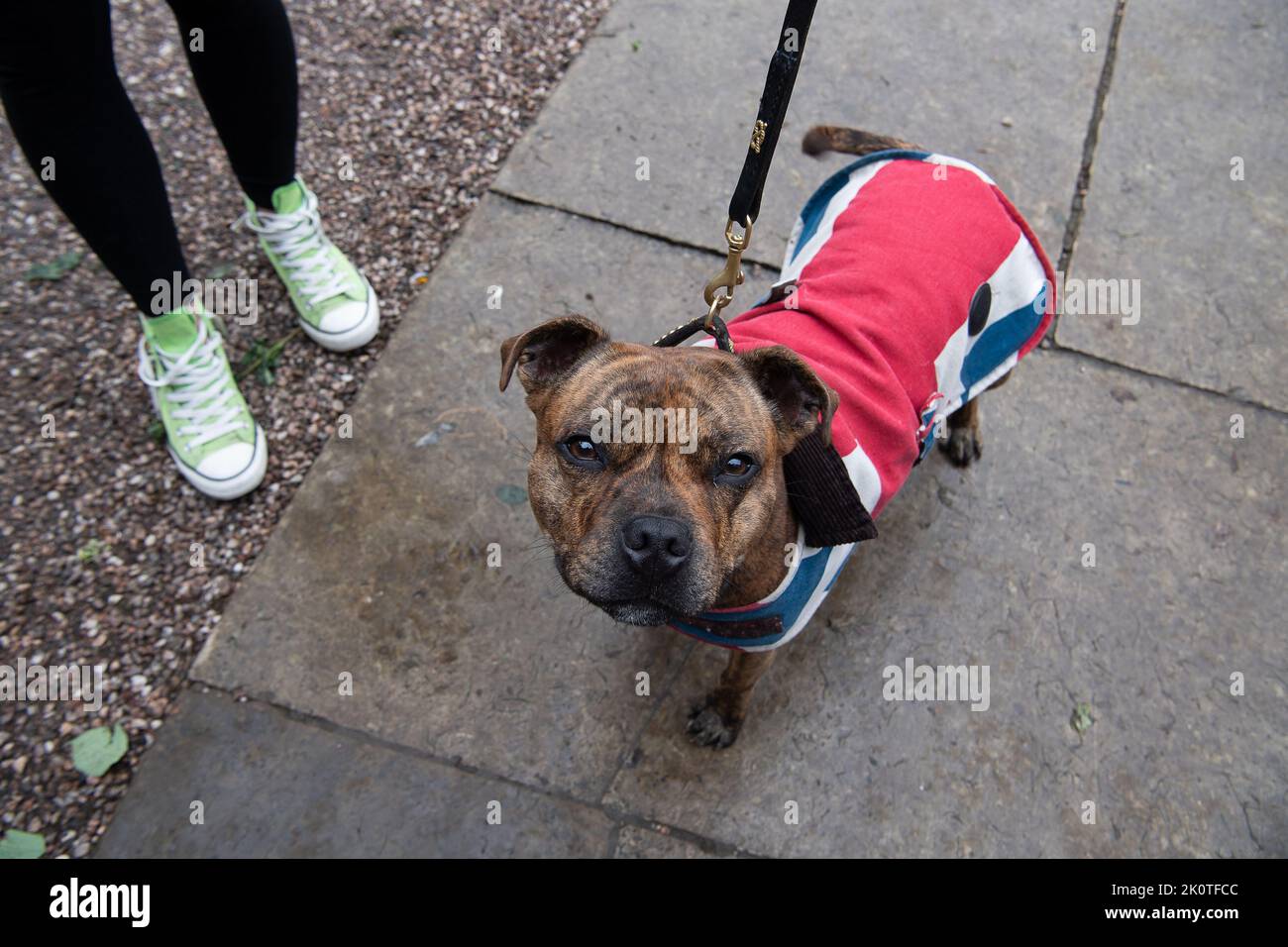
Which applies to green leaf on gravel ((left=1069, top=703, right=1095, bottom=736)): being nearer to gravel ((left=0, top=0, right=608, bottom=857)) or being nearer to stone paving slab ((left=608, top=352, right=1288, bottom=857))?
stone paving slab ((left=608, top=352, right=1288, bottom=857))

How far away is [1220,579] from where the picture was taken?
11.7 feet

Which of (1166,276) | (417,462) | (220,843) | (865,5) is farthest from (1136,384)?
(220,843)

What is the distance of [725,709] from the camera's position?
314cm

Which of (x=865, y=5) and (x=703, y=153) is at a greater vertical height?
(x=865, y=5)

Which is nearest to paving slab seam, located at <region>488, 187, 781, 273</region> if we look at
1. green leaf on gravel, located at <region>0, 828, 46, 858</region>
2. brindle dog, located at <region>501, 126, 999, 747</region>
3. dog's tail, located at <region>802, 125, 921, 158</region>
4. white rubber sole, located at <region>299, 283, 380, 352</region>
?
dog's tail, located at <region>802, 125, 921, 158</region>

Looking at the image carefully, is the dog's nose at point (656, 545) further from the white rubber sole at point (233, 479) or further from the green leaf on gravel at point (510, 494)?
the white rubber sole at point (233, 479)

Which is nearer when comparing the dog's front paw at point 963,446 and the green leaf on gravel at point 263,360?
the dog's front paw at point 963,446

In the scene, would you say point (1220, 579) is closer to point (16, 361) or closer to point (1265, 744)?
point (1265, 744)

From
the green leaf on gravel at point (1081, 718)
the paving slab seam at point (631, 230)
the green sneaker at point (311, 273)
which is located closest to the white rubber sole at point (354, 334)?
the green sneaker at point (311, 273)

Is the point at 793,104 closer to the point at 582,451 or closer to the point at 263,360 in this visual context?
the point at 263,360

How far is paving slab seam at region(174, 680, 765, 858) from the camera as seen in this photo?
9.99ft

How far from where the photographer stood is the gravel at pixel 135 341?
324 cm

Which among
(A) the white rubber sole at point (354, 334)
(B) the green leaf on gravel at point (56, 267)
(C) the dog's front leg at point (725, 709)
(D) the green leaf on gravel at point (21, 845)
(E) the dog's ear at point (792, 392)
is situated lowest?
(D) the green leaf on gravel at point (21, 845)

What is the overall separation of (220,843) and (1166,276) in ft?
15.1
